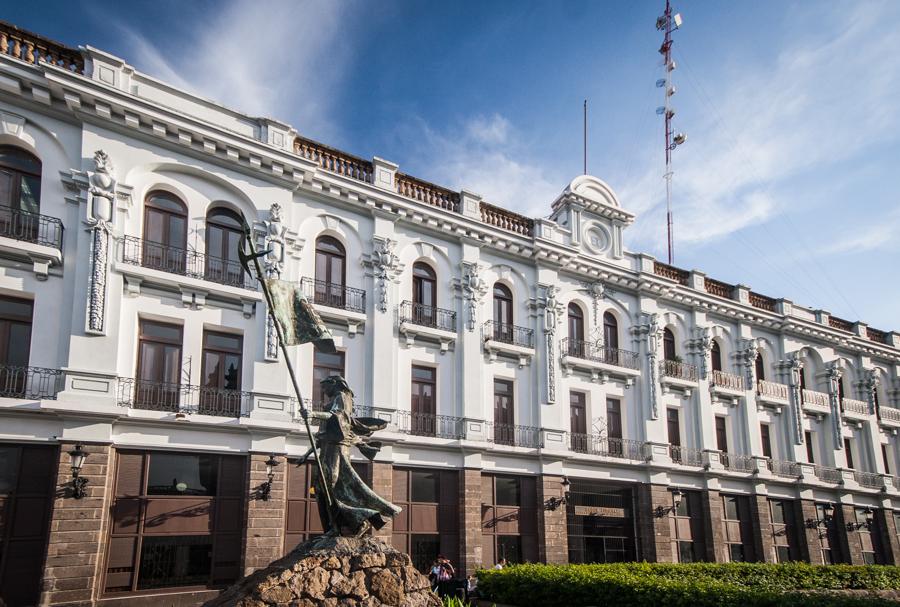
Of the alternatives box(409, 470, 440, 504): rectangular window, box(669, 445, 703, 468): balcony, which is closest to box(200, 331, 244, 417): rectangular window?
box(409, 470, 440, 504): rectangular window

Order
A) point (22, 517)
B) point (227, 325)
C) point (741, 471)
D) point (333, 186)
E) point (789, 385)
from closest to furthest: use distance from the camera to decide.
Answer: point (22, 517) < point (227, 325) < point (333, 186) < point (741, 471) < point (789, 385)

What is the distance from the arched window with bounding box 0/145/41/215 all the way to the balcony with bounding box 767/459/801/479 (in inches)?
1148

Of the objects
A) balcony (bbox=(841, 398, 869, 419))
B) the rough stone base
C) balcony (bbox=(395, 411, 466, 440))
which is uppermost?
balcony (bbox=(841, 398, 869, 419))

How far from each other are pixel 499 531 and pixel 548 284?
8.75 metres

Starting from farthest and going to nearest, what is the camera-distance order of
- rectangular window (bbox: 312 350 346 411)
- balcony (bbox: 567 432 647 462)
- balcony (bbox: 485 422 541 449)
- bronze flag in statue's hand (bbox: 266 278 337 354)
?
1. balcony (bbox: 567 432 647 462)
2. balcony (bbox: 485 422 541 449)
3. rectangular window (bbox: 312 350 346 411)
4. bronze flag in statue's hand (bbox: 266 278 337 354)

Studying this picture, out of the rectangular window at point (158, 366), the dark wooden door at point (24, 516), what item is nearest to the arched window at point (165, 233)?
the rectangular window at point (158, 366)

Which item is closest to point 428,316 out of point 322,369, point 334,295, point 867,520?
point 334,295

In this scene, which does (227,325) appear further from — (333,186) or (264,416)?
(333,186)

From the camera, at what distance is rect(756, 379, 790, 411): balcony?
32.3 meters

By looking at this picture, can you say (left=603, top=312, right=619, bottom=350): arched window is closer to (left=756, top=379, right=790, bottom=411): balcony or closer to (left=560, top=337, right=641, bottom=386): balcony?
(left=560, top=337, right=641, bottom=386): balcony

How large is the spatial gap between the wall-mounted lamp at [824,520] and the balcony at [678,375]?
803 cm

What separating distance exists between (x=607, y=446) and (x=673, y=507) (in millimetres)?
3526

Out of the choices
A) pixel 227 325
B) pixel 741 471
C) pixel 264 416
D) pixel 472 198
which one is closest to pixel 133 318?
pixel 227 325

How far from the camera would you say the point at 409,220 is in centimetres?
2373
